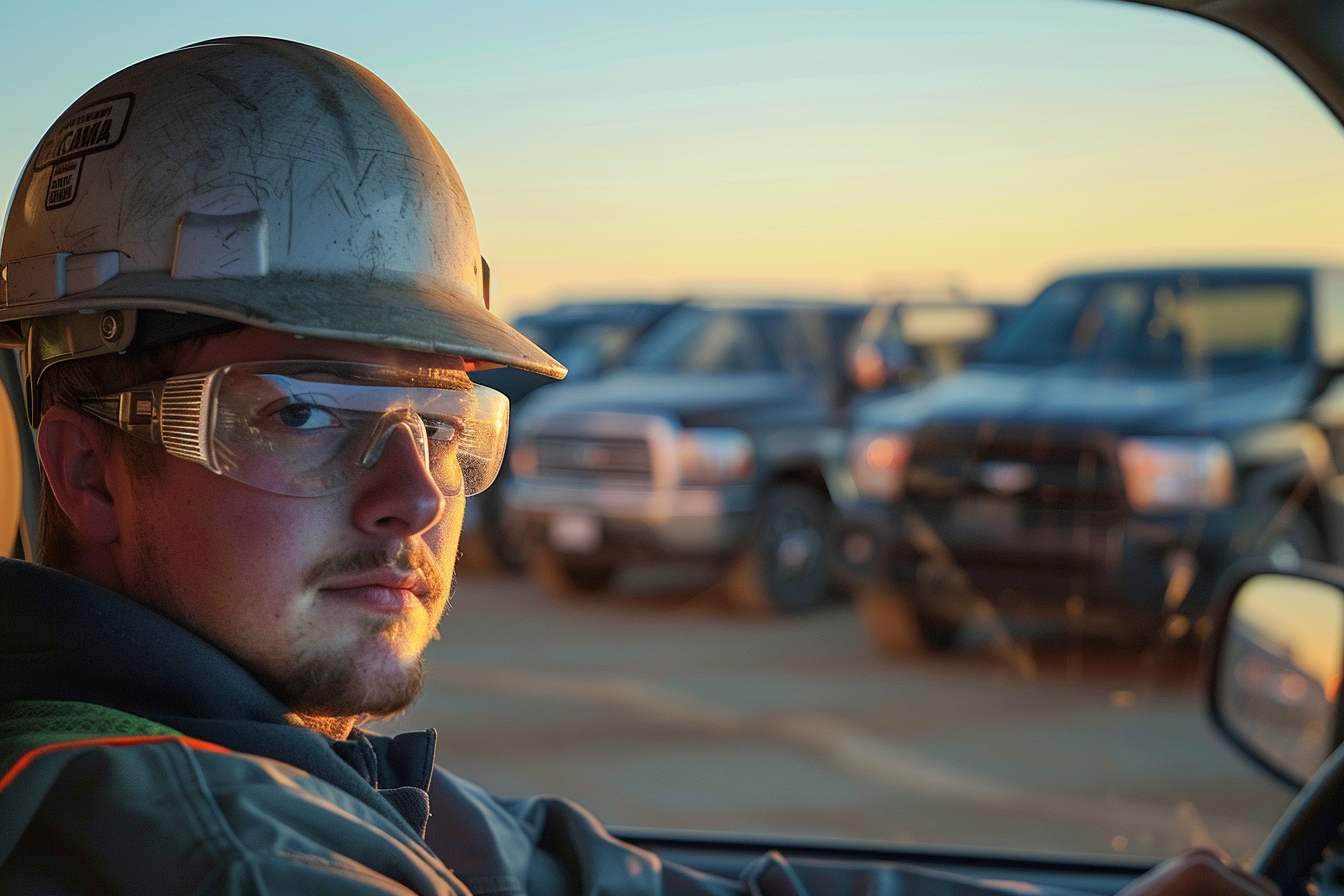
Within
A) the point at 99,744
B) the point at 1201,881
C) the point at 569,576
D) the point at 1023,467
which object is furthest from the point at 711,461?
the point at 99,744

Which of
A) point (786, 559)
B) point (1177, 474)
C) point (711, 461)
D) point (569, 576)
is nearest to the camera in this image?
point (1177, 474)

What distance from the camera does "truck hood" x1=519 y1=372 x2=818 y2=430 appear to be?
869 centimetres

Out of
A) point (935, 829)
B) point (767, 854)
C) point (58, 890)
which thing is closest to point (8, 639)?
point (58, 890)

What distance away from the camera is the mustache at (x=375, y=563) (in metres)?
1.58

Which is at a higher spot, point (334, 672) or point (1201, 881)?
point (334, 672)

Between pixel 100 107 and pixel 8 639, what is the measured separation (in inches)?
27.4

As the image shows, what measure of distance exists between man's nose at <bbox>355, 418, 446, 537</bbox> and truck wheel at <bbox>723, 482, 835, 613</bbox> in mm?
6859

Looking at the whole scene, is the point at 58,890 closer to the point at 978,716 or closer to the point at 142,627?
the point at 142,627

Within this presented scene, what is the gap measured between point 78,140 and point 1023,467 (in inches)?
213

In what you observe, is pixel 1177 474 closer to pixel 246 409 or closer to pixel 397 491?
pixel 397 491

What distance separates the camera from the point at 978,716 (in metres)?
5.95

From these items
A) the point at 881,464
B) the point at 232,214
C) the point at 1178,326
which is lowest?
the point at 881,464

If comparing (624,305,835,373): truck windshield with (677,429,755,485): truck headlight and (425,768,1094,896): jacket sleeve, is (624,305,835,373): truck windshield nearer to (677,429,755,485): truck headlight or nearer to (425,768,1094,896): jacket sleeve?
(677,429,755,485): truck headlight

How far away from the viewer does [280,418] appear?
63.1 inches
